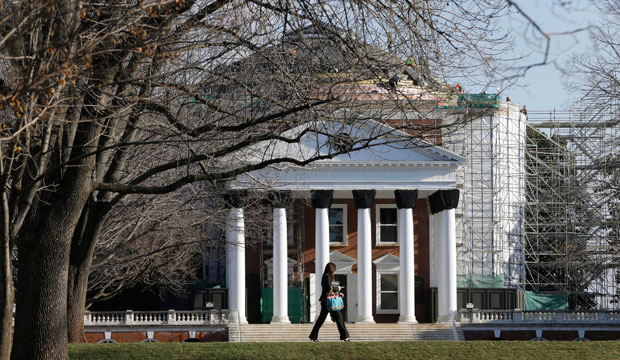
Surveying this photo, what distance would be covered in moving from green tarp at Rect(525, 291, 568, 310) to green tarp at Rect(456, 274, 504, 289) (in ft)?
8.39

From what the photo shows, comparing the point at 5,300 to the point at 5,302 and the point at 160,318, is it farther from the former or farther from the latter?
the point at 160,318

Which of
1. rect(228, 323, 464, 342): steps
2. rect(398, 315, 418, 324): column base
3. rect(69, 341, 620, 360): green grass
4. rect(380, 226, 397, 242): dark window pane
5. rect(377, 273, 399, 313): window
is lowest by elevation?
rect(228, 323, 464, 342): steps

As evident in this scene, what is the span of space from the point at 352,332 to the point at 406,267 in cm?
531

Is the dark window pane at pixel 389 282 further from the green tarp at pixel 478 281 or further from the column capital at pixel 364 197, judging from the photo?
the column capital at pixel 364 197

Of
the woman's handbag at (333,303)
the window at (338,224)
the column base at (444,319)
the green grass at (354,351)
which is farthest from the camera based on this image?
the window at (338,224)

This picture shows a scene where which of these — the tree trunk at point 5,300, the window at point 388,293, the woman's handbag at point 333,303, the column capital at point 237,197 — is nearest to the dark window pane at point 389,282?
the window at point 388,293

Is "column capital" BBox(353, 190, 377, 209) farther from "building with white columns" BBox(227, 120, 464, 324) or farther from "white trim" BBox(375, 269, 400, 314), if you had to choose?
"white trim" BBox(375, 269, 400, 314)

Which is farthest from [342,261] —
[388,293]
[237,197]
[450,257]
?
[237,197]

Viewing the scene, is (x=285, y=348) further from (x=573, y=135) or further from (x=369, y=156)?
(x=573, y=135)

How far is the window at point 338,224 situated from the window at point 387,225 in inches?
67.4

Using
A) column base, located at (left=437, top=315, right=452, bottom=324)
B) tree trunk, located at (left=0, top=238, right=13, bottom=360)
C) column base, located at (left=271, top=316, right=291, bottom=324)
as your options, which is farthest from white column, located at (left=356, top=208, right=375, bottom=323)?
tree trunk, located at (left=0, top=238, right=13, bottom=360)

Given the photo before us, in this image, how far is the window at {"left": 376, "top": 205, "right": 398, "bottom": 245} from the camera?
60562 millimetres

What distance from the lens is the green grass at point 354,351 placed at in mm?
23594

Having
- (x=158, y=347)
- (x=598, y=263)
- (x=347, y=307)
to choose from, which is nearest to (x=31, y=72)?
(x=158, y=347)
